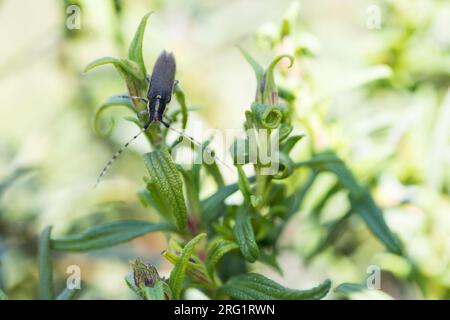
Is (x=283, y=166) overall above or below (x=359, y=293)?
above

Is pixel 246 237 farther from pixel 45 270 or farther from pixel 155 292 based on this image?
pixel 45 270

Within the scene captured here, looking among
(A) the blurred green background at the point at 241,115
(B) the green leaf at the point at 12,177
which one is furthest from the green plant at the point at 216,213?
(B) the green leaf at the point at 12,177

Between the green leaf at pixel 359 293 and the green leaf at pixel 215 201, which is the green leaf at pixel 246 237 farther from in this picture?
the green leaf at pixel 359 293

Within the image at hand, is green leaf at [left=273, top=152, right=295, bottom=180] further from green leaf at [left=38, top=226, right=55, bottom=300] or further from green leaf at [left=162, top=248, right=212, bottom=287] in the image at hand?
green leaf at [left=38, top=226, right=55, bottom=300]

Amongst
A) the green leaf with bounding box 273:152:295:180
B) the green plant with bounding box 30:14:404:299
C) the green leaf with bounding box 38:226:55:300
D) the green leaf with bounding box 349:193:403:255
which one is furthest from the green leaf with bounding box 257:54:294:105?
the green leaf with bounding box 38:226:55:300

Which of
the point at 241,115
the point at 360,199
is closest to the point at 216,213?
the point at 360,199

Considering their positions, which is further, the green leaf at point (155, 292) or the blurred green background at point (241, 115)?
the blurred green background at point (241, 115)

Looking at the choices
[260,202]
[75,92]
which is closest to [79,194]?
[75,92]
